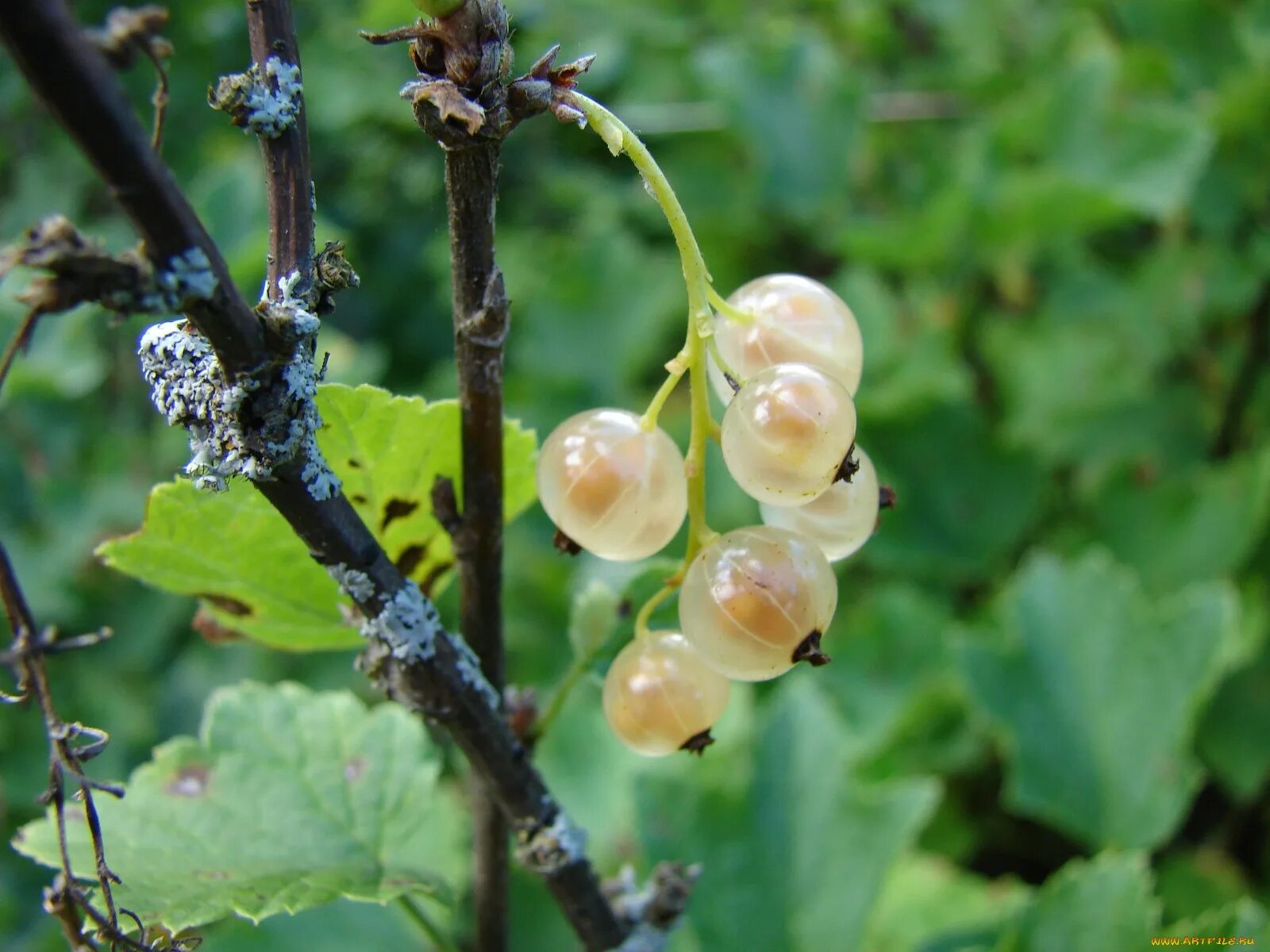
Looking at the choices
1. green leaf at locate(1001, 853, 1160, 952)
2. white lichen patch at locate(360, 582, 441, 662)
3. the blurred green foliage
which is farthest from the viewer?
the blurred green foliage

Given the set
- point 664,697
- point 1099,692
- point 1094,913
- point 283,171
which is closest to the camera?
point 283,171

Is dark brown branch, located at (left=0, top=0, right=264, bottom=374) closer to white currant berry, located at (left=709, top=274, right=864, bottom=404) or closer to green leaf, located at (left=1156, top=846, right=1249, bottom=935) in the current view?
white currant berry, located at (left=709, top=274, right=864, bottom=404)

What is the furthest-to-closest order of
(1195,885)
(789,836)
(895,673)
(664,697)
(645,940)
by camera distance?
(895,673)
(1195,885)
(789,836)
(645,940)
(664,697)

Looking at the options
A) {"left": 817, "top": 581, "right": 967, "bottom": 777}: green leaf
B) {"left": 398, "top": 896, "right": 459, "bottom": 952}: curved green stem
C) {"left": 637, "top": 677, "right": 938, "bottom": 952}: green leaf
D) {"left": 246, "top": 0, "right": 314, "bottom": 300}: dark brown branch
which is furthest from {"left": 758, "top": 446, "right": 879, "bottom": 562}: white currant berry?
{"left": 817, "top": 581, "right": 967, "bottom": 777}: green leaf

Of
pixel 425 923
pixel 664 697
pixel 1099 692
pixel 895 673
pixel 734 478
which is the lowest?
pixel 895 673

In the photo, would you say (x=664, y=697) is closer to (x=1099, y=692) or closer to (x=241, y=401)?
(x=241, y=401)

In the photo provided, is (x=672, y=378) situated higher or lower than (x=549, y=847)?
higher

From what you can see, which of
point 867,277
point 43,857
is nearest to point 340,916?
point 43,857

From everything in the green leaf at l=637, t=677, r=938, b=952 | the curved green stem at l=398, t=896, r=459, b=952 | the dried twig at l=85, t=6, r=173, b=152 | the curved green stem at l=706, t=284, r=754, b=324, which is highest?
the dried twig at l=85, t=6, r=173, b=152

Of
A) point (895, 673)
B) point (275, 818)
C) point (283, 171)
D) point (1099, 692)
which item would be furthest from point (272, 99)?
point (895, 673)

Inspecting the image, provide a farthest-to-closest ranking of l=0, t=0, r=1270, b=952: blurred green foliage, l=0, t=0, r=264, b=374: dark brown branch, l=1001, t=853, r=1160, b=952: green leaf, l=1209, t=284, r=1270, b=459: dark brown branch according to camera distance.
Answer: l=1209, t=284, r=1270, b=459: dark brown branch
l=0, t=0, r=1270, b=952: blurred green foliage
l=1001, t=853, r=1160, b=952: green leaf
l=0, t=0, r=264, b=374: dark brown branch
